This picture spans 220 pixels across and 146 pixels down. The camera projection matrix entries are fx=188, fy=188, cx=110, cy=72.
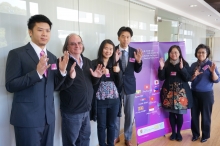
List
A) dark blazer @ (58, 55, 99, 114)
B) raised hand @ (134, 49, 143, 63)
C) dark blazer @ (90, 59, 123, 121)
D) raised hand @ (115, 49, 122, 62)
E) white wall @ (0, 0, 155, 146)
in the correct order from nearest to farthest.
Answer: white wall @ (0, 0, 155, 146) < dark blazer @ (58, 55, 99, 114) < dark blazer @ (90, 59, 123, 121) < raised hand @ (115, 49, 122, 62) < raised hand @ (134, 49, 143, 63)

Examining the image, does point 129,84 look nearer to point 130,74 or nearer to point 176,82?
point 130,74

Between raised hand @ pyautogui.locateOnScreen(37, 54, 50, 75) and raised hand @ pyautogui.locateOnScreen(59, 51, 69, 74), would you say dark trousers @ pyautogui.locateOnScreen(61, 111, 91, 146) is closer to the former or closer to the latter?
Result: raised hand @ pyautogui.locateOnScreen(59, 51, 69, 74)

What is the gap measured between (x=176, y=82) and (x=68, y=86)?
5.61 ft

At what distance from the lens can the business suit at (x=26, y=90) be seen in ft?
4.73

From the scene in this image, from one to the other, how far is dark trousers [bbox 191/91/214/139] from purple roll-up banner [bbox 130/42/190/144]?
1.55 ft

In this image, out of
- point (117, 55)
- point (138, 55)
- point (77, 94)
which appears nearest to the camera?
point (77, 94)

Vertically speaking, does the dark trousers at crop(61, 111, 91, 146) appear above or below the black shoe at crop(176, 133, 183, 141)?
above

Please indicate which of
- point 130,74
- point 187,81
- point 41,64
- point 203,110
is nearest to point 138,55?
point 130,74

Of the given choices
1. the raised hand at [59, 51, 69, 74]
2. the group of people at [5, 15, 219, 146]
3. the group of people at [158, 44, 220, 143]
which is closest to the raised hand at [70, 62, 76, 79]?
the group of people at [5, 15, 219, 146]

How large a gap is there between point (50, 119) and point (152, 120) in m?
1.80

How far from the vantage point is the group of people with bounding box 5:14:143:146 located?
1.51 metres

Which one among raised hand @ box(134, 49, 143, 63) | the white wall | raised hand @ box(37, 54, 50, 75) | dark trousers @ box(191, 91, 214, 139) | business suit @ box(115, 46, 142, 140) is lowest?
dark trousers @ box(191, 91, 214, 139)

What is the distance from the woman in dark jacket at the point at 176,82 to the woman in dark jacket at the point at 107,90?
88 centimetres

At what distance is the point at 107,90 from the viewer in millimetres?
2297
